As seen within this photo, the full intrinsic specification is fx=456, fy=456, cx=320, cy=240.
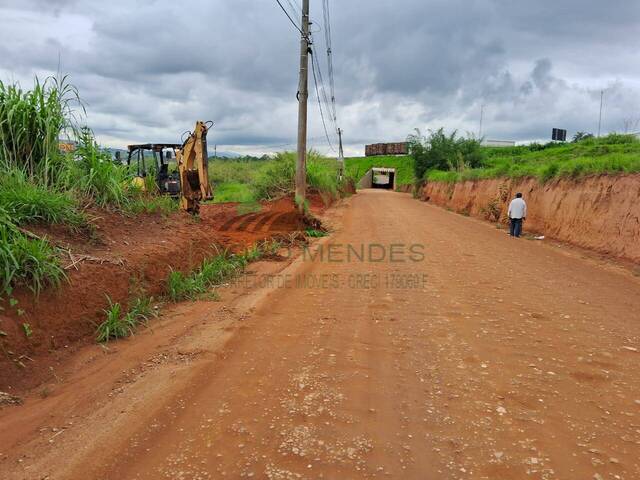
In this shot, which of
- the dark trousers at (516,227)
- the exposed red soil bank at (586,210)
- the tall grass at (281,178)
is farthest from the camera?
the tall grass at (281,178)

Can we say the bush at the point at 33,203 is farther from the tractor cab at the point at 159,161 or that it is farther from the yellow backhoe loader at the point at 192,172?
the tractor cab at the point at 159,161

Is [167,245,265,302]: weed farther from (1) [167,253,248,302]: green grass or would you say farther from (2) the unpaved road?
(2) the unpaved road

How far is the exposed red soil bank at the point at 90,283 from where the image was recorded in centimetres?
394

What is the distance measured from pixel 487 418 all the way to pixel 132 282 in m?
4.17

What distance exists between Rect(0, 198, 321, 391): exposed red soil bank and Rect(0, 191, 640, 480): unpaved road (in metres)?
0.40

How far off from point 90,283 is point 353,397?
3060 millimetres

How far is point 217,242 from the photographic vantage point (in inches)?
348

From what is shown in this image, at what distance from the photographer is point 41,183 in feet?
18.1

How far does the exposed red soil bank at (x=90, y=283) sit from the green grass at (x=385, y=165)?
187 feet

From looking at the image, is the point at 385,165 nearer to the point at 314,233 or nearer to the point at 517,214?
the point at 517,214

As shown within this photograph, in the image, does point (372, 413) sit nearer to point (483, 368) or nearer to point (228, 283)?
point (483, 368)

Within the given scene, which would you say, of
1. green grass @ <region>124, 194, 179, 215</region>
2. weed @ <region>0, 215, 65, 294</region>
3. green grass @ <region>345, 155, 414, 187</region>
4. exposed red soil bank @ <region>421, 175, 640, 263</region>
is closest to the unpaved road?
weed @ <region>0, 215, 65, 294</region>

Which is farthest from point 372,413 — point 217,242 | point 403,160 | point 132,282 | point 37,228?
point 403,160

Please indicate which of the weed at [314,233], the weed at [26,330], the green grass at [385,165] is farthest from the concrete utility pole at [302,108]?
the green grass at [385,165]
